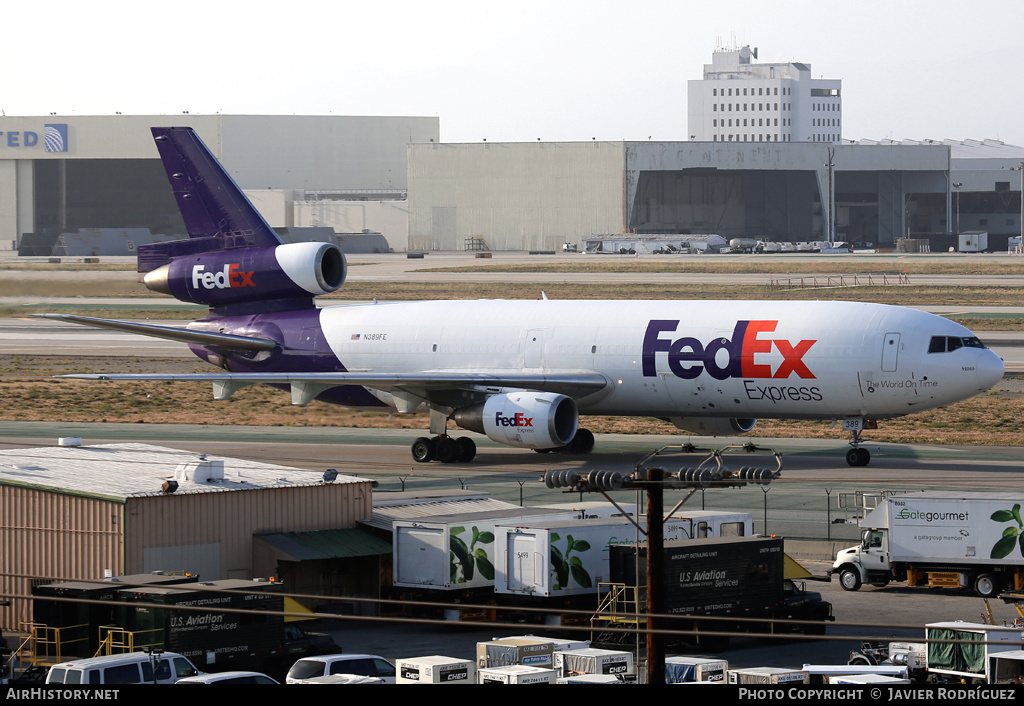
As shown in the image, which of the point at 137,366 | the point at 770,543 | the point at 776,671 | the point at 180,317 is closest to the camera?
the point at 776,671

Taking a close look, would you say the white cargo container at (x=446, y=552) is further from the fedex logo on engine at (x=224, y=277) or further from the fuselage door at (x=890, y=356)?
the fedex logo on engine at (x=224, y=277)

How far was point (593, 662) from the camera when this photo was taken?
2619 cm

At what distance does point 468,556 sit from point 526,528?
200cm

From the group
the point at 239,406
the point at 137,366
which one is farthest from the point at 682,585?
the point at 137,366

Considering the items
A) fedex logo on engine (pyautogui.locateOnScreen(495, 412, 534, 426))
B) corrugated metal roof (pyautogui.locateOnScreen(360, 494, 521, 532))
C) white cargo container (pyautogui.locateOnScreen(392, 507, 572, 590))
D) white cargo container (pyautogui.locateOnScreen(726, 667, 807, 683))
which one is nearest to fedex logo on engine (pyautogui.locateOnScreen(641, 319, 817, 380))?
fedex logo on engine (pyautogui.locateOnScreen(495, 412, 534, 426))

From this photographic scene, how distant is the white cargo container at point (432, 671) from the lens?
2567 centimetres

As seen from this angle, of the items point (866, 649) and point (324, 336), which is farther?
point (324, 336)

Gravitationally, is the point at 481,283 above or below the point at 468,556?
above

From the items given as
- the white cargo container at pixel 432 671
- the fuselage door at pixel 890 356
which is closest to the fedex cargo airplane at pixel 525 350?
the fuselage door at pixel 890 356

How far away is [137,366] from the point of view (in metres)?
85.9

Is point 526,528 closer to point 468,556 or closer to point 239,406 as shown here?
point 468,556

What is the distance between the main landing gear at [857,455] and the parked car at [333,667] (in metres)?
27.4

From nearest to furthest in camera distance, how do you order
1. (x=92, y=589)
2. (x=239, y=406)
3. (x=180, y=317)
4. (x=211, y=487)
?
(x=92, y=589), (x=211, y=487), (x=239, y=406), (x=180, y=317)

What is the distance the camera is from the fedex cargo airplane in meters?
47.3
